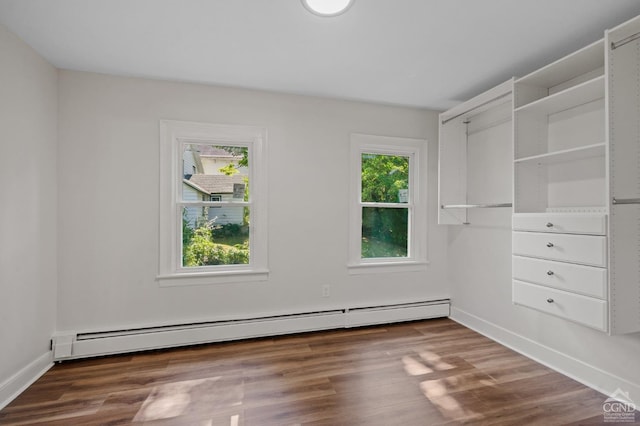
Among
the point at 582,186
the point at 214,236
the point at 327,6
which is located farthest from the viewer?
the point at 214,236

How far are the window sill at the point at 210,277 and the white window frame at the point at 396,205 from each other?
995 mm

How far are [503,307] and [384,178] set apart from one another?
174cm

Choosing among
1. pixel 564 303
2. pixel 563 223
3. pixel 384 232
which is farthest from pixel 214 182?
pixel 564 303

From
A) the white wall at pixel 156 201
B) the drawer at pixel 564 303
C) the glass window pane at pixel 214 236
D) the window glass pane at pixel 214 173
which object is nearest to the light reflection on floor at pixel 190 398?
the white wall at pixel 156 201

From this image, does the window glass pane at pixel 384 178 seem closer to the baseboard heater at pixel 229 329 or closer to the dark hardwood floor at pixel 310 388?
the baseboard heater at pixel 229 329

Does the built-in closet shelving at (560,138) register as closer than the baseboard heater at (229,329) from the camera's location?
Yes

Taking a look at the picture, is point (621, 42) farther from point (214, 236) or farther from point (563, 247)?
point (214, 236)

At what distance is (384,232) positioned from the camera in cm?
356

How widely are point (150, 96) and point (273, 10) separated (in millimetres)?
1547

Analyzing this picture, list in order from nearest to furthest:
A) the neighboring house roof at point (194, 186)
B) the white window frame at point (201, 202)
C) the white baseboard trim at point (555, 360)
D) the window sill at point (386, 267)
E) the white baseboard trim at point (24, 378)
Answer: the white baseboard trim at point (24, 378), the white baseboard trim at point (555, 360), the white window frame at point (201, 202), the neighboring house roof at point (194, 186), the window sill at point (386, 267)

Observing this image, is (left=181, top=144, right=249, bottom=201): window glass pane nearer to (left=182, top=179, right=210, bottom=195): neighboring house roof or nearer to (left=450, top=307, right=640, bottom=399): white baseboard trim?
(left=182, top=179, right=210, bottom=195): neighboring house roof

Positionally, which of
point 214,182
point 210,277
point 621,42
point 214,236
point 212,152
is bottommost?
point 210,277

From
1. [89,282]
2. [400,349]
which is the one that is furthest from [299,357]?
[89,282]

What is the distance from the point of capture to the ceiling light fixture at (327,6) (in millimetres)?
1743
